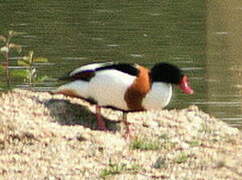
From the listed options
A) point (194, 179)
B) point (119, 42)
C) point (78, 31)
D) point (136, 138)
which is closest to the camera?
point (194, 179)

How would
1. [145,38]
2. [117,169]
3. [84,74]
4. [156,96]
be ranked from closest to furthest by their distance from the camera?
1. [117,169]
2. [156,96]
3. [84,74]
4. [145,38]

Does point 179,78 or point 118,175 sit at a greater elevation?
point 179,78

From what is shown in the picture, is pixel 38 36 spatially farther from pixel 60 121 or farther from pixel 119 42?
pixel 60 121

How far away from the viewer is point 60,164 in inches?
253

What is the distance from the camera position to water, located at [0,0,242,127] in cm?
1310

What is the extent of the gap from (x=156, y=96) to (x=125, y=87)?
0.27 metres

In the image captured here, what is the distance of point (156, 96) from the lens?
26.2 feet

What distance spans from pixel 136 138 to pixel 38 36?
9461 mm

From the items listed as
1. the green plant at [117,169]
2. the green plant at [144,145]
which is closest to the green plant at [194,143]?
the green plant at [144,145]

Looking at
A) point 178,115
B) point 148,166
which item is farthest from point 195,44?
point 148,166

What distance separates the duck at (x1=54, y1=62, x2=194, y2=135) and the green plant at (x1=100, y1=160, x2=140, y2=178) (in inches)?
55.3

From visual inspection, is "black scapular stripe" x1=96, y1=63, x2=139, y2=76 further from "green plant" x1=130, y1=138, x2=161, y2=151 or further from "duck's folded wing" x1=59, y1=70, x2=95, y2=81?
"green plant" x1=130, y1=138, x2=161, y2=151

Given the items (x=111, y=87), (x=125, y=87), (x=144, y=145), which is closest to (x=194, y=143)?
(x=144, y=145)

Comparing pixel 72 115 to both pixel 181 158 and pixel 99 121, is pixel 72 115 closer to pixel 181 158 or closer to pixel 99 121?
pixel 99 121
